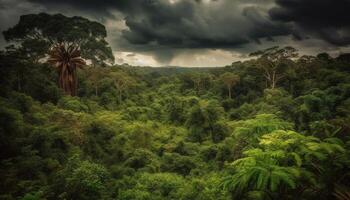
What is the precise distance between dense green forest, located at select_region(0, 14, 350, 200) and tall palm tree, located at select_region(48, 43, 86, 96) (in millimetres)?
103

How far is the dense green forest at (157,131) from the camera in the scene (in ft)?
29.1

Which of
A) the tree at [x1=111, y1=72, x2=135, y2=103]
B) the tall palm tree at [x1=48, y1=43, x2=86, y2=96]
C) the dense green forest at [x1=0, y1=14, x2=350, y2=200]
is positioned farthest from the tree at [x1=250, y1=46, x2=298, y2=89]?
the tall palm tree at [x1=48, y1=43, x2=86, y2=96]

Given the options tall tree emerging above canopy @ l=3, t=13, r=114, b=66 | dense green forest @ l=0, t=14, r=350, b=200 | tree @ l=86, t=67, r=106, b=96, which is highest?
tall tree emerging above canopy @ l=3, t=13, r=114, b=66

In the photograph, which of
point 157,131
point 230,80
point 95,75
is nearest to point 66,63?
point 95,75

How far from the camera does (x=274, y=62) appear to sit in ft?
142

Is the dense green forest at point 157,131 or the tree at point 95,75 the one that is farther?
the tree at point 95,75

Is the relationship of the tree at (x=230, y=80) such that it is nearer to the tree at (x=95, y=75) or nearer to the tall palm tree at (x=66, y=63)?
the tree at (x=95, y=75)

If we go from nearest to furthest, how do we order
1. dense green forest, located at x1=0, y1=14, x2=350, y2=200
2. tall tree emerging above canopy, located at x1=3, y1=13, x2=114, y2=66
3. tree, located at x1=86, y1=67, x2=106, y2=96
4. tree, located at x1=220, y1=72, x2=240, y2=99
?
dense green forest, located at x1=0, y1=14, x2=350, y2=200, tree, located at x1=86, y1=67, x2=106, y2=96, tall tree emerging above canopy, located at x1=3, y1=13, x2=114, y2=66, tree, located at x1=220, y1=72, x2=240, y2=99

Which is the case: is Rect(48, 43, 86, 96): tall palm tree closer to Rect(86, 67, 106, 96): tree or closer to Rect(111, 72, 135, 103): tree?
Rect(86, 67, 106, 96): tree

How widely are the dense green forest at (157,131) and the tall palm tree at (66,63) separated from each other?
103 millimetres

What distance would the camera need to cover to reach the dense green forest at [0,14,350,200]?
8.88 m

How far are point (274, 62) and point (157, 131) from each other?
2037 centimetres

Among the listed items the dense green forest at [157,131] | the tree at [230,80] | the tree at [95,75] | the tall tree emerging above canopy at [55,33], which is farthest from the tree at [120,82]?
the tree at [230,80]

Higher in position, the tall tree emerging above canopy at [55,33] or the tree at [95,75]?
the tall tree emerging above canopy at [55,33]
